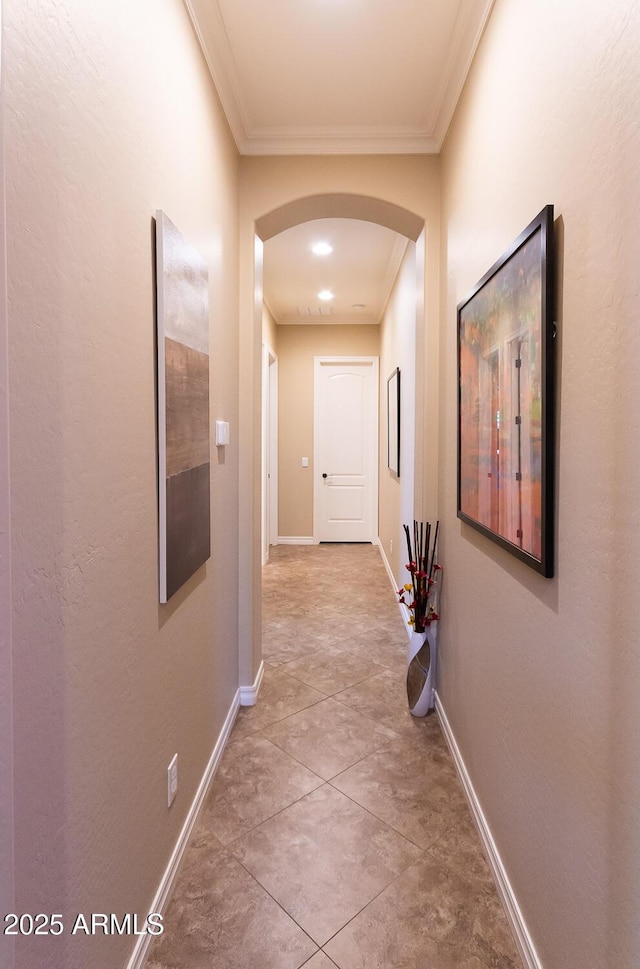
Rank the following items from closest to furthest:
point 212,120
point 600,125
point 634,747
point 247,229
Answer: point 634,747, point 600,125, point 212,120, point 247,229

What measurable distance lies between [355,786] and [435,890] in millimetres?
503

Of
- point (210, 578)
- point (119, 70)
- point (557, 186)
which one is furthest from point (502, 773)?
point (119, 70)

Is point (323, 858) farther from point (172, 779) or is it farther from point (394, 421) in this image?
point (394, 421)

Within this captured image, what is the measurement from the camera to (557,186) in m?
1.11

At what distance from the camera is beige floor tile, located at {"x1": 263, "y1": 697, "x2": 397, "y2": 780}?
2090 mm

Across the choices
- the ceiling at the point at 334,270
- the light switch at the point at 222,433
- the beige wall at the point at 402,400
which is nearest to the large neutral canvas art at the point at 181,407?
the light switch at the point at 222,433

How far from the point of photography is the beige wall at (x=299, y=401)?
6285 millimetres

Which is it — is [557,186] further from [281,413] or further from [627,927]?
[281,413]

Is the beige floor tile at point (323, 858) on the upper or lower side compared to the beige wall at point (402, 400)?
lower

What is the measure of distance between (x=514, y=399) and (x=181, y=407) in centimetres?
96

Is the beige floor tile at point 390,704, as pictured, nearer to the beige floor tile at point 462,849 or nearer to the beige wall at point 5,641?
the beige floor tile at point 462,849

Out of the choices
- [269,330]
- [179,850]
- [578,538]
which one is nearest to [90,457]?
[578,538]

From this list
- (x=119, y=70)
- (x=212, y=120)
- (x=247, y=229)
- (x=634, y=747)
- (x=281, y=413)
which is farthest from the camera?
Answer: (x=281, y=413)

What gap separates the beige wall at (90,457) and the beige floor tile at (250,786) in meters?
0.26
